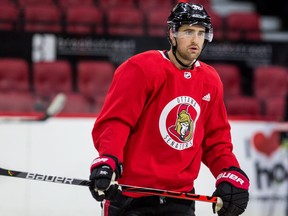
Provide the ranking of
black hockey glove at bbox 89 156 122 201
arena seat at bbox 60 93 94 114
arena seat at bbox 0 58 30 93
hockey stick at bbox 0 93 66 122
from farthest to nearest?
arena seat at bbox 0 58 30 93 < arena seat at bbox 60 93 94 114 < hockey stick at bbox 0 93 66 122 < black hockey glove at bbox 89 156 122 201

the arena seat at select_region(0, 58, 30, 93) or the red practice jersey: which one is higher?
the red practice jersey

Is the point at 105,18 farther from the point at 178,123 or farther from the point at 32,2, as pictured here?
the point at 178,123

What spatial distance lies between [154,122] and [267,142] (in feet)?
8.73

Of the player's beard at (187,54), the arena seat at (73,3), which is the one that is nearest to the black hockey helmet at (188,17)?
the player's beard at (187,54)

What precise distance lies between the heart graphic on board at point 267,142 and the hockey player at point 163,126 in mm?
2309

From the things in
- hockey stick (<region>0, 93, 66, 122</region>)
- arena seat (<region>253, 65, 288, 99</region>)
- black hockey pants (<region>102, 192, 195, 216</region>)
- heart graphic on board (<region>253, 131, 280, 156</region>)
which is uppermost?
black hockey pants (<region>102, 192, 195, 216</region>)

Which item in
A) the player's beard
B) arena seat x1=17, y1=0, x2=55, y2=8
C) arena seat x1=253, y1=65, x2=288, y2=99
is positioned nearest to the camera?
the player's beard

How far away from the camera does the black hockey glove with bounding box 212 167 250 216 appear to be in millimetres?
2953

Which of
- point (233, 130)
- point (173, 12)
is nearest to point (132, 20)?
point (233, 130)

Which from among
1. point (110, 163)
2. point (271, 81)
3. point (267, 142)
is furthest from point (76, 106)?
point (110, 163)

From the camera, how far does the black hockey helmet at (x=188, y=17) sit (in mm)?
2965

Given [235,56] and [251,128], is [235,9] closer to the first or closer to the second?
[235,56]

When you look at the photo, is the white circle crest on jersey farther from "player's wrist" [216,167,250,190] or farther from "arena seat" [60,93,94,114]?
"arena seat" [60,93,94,114]

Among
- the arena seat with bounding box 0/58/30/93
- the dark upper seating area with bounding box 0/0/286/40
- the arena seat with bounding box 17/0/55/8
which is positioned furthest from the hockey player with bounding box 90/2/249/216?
the arena seat with bounding box 17/0/55/8
